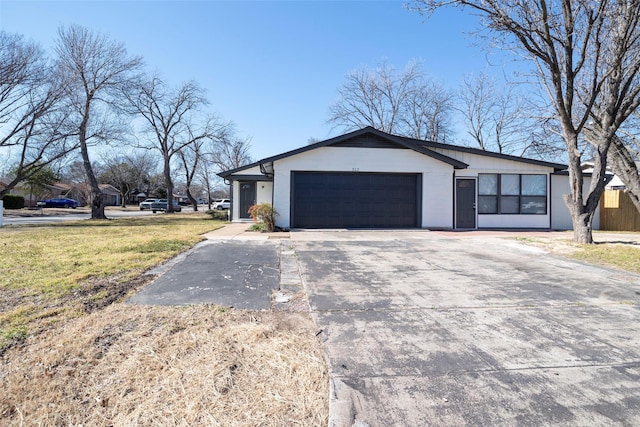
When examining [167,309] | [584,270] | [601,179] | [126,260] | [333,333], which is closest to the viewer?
[333,333]

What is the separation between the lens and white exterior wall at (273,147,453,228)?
1387 centimetres

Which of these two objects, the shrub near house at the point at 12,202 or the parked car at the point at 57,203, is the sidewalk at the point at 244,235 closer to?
the shrub near house at the point at 12,202

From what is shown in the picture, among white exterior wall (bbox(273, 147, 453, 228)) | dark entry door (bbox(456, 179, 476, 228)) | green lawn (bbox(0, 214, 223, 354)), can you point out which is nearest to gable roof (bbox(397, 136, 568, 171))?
white exterior wall (bbox(273, 147, 453, 228))

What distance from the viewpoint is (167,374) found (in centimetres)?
248

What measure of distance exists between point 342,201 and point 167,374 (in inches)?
472

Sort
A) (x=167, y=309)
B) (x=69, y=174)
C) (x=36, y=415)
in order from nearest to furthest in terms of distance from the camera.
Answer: (x=36, y=415) → (x=167, y=309) → (x=69, y=174)

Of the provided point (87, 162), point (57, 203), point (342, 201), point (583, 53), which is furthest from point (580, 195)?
point (57, 203)

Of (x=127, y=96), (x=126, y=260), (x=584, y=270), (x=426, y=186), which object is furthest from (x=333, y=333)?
(x=127, y=96)

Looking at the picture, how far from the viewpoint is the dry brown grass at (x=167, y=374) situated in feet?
6.79

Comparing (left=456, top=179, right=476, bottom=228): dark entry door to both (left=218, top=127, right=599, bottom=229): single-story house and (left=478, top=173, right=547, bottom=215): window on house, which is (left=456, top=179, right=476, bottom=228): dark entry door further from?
(left=478, top=173, right=547, bottom=215): window on house

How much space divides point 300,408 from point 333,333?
3.99ft

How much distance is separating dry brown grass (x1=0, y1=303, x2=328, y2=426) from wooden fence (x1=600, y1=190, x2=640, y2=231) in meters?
18.7

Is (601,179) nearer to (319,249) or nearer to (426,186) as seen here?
(426,186)

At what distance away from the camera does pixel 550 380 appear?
2.50 meters
